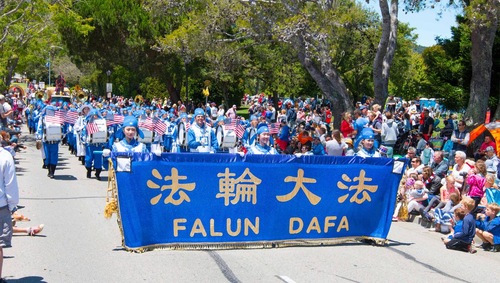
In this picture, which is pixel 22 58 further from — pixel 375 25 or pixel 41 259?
pixel 41 259

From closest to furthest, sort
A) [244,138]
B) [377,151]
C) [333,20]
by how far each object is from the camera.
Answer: [377,151] → [244,138] → [333,20]

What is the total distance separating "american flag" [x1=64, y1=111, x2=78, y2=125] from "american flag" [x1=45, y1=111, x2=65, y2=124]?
0.58 metres

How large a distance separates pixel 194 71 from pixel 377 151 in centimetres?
3339

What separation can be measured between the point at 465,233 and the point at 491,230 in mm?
612

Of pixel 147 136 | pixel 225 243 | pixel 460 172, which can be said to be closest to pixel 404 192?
pixel 460 172

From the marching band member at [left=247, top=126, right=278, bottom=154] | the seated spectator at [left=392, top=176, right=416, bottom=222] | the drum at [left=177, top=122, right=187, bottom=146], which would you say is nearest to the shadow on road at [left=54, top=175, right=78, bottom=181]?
the drum at [left=177, top=122, right=187, bottom=146]

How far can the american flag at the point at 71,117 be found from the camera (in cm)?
1910

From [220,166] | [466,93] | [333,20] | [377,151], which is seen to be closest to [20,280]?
[220,166]

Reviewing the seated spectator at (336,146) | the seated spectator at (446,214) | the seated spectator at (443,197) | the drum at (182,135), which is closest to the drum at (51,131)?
the drum at (182,135)

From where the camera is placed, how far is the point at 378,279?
8.52 meters

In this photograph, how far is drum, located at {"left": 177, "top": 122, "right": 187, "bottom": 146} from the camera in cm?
1645

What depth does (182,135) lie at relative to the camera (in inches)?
654

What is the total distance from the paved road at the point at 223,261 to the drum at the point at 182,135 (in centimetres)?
463

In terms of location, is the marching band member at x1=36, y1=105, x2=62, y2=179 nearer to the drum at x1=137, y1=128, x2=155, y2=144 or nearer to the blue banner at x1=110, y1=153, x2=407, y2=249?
the drum at x1=137, y1=128, x2=155, y2=144
